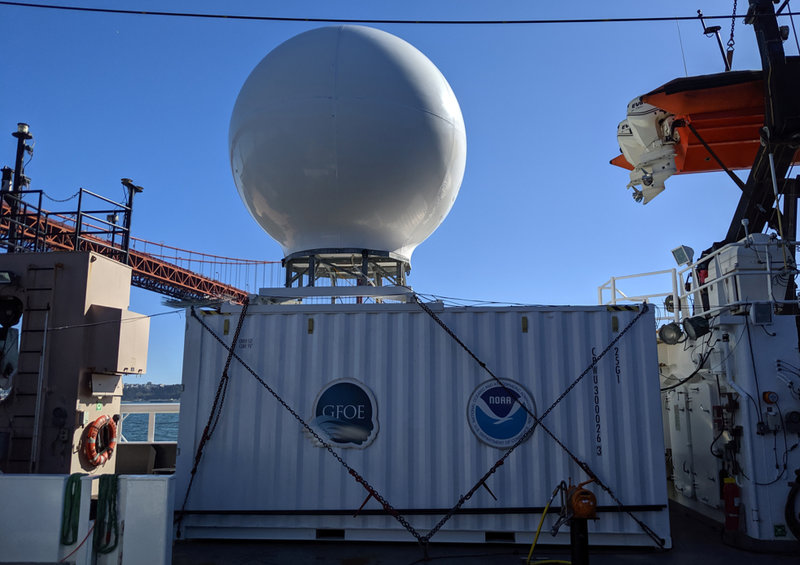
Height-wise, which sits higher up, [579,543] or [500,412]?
[500,412]

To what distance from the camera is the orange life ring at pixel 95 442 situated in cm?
916

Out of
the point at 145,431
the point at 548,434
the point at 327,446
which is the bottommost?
the point at 145,431

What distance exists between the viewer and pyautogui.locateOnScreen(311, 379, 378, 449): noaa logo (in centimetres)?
761

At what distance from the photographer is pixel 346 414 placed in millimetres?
7656

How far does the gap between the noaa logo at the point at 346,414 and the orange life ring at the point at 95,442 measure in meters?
4.02

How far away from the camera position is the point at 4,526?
6004 mm

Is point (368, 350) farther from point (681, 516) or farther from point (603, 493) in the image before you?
point (681, 516)

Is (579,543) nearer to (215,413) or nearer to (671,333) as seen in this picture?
(671,333)

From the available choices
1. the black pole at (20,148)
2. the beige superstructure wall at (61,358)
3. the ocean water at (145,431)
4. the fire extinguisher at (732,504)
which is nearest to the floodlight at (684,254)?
the fire extinguisher at (732,504)

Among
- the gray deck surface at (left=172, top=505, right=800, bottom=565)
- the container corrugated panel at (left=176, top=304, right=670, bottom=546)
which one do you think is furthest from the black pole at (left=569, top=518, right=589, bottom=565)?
the container corrugated panel at (left=176, top=304, right=670, bottom=546)

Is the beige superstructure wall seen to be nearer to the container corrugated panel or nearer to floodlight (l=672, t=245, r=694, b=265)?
the container corrugated panel

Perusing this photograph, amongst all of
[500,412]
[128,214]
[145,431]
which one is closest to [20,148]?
[128,214]

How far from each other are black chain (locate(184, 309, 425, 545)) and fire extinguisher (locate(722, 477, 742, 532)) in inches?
153

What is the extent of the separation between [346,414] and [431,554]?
198 centimetres
